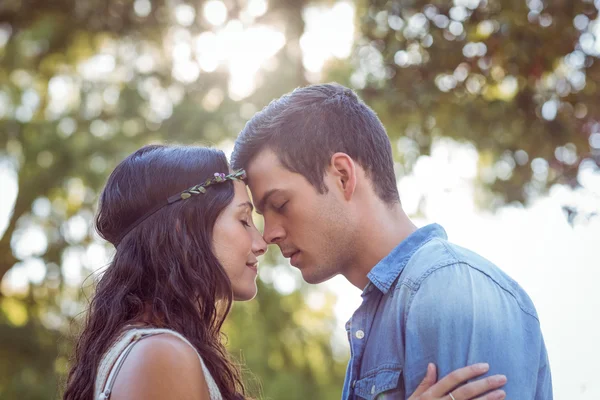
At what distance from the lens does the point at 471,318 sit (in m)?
1.99

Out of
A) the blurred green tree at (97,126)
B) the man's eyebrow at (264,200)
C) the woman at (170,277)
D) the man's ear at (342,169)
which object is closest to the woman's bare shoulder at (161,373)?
the woman at (170,277)

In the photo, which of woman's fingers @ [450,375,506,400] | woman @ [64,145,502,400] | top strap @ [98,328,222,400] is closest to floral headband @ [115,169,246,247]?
woman @ [64,145,502,400]

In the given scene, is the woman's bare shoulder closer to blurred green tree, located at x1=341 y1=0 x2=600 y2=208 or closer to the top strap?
the top strap

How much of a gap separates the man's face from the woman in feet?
0.26

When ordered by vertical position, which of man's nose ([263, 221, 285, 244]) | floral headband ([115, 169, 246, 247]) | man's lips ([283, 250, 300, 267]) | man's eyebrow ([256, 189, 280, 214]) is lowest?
man's lips ([283, 250, 300, 267])

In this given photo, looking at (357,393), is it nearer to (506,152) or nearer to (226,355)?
(226,355)

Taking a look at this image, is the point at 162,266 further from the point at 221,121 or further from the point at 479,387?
the point at 221,121

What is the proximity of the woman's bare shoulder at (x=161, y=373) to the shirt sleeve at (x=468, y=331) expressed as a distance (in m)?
0.63

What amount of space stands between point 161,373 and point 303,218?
2.82ft

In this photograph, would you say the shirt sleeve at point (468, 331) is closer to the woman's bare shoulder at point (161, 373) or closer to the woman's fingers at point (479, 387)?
the woman's fingers at point (479, 387)

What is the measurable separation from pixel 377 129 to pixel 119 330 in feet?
4.09

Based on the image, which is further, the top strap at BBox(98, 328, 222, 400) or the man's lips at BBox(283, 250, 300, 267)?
the man's lips at BBox(283, 250, 300, 267)

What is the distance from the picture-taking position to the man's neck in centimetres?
259

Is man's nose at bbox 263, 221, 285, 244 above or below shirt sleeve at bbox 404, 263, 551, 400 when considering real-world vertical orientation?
above
